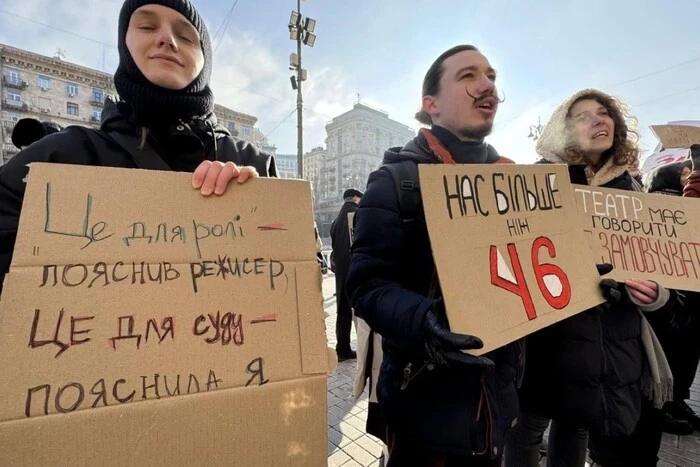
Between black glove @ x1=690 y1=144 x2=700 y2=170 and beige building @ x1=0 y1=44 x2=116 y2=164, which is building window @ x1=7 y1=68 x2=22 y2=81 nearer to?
beige building @ x1=0 y1=44 x2=116 y2=164

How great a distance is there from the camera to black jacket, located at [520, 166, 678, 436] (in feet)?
4.84

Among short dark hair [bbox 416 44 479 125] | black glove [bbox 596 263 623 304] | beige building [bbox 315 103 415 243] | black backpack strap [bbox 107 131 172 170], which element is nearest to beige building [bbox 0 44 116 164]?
beige building [bbox 315 103 415 243]

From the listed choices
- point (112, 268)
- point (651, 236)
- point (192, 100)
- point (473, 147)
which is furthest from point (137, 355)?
point (651, 236)

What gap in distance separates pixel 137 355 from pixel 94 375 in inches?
3.2

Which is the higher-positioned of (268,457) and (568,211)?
(568,211)

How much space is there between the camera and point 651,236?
1558 millimetres

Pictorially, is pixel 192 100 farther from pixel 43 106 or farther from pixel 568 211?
pixel 43 106

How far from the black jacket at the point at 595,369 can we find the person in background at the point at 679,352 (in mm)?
1095

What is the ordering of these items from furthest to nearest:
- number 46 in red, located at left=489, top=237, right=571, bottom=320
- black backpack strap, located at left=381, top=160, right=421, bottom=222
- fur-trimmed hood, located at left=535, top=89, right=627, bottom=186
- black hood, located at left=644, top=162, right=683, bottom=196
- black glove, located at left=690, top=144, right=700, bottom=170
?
black hood, located at left=644, top=162, right=683, bottom=196
black glove, located at left=690, top=144, right=700, bottom=170
fur-trimmed hood, located at left=535, top=89, right=627, bottom=186
black backpack strap, located at left=381, top=160, right=421, bottom=222
number 46 in red, located at left=489, top=237, right=571, bottom=320

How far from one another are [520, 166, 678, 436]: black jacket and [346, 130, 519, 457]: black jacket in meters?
0.42

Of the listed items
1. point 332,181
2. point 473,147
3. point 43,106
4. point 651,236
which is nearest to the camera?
point 473,147

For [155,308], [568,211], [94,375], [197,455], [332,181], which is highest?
[332,181]

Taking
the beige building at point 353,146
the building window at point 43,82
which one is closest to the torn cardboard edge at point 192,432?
the building window at point 43,82

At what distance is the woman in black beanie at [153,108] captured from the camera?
1.05m
